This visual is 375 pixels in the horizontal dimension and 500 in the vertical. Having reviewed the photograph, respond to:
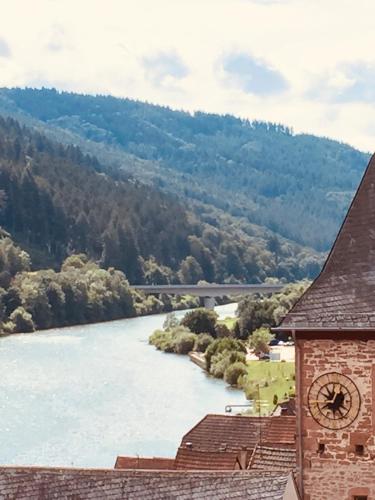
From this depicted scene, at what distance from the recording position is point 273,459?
18141mm

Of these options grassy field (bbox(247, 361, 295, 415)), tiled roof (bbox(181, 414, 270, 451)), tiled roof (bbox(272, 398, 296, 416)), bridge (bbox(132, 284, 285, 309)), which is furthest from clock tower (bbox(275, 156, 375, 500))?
bridge (bbox(132, 284, 285, 309))

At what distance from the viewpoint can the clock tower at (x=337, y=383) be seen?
1258 cm

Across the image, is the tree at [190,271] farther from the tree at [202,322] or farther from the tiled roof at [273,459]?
the tiled roof at [273,459]

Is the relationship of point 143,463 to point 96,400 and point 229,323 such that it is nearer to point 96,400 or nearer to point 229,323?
point 96,400

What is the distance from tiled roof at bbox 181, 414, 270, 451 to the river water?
11.6 meters

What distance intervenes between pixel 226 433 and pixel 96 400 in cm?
2957

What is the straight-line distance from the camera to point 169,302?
136000mm

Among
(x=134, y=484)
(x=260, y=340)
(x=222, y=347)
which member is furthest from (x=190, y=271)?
(x=134, y=484)

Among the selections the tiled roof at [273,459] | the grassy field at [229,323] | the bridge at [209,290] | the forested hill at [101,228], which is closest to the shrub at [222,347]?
the grassy field at [229,323]

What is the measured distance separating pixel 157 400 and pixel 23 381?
1040 centimetres

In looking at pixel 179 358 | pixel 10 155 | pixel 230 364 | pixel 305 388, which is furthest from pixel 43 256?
pixel 305 388

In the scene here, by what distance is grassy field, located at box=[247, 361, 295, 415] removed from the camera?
2178 inches

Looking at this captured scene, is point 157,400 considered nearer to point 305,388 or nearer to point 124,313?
point 305,388

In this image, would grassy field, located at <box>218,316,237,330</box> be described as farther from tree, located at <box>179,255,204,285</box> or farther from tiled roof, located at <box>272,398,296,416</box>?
tree, located at <box>179,255,204,285</box>
